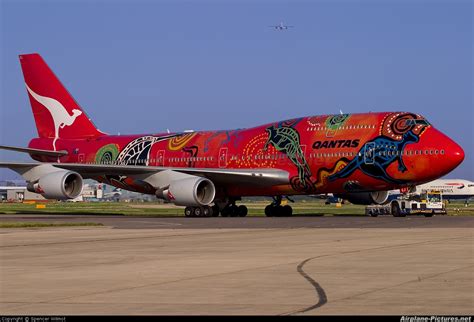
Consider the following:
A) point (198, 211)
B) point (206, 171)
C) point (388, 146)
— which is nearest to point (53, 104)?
point (206, 171)

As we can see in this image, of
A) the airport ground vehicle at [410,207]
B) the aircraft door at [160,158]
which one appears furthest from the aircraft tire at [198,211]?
the airport ground vehicle at [410,207]

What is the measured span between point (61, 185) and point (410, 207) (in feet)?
72.4

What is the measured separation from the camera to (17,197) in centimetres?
16725

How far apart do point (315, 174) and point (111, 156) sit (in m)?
16.0

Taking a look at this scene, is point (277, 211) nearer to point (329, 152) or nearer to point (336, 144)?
point (329, 152)

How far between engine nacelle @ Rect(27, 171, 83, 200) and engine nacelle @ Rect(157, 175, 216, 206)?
4.76 m

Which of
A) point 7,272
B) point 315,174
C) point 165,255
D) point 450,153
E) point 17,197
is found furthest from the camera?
point 17,197

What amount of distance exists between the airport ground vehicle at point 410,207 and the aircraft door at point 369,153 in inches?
420

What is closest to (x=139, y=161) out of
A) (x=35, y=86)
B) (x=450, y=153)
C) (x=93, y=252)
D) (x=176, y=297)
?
(x=35, y=86)

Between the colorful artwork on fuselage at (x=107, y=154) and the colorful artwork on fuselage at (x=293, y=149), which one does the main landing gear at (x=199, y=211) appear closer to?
the colorful artwork on fuselage at (x=293, y=149)

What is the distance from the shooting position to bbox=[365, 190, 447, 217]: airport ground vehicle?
53188mm

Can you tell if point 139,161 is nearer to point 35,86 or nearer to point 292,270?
point 35,86

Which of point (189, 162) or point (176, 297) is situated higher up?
point (189, 162)

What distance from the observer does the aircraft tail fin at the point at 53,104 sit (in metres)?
58.7
